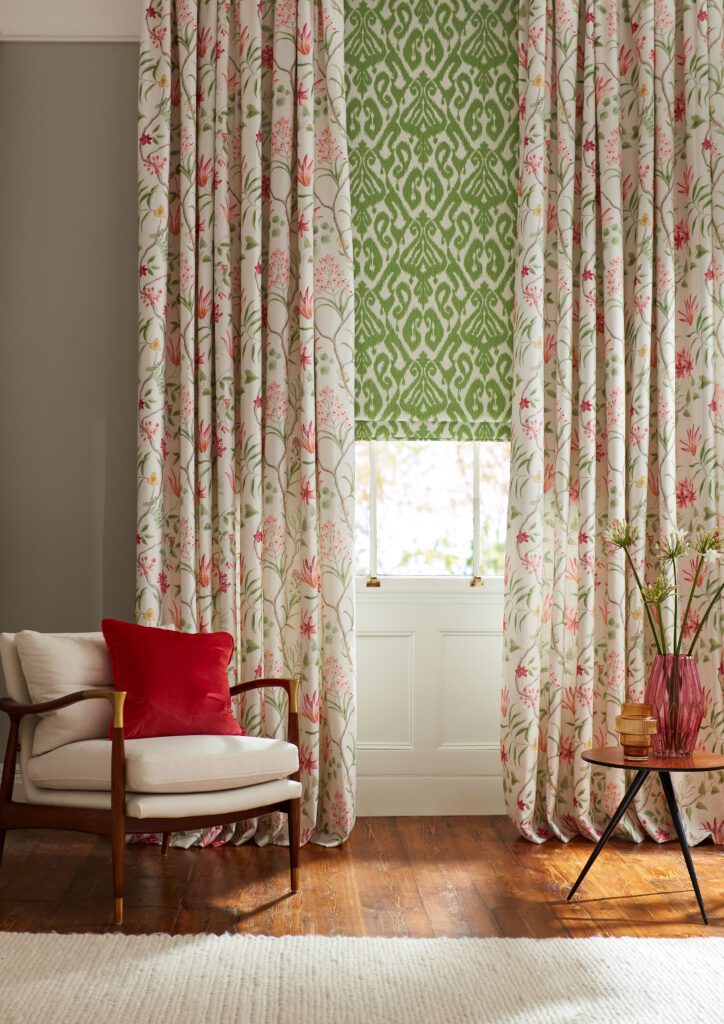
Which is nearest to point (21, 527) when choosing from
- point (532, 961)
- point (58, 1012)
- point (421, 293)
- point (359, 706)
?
point (359, 706)

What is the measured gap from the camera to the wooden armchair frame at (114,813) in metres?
2.87

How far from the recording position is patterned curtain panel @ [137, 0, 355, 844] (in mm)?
3795

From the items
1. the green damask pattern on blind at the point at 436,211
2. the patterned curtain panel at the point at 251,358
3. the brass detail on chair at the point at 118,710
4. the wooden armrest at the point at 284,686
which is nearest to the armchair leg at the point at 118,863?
the brass detail on chair at the point at 118,710

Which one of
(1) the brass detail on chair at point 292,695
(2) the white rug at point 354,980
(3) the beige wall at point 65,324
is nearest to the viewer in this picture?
(2) the white rug at point 354,980

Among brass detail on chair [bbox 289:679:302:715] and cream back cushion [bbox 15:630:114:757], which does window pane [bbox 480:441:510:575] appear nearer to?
brass detail on chair [bbox 289:679:302:715]

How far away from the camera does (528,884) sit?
328 centimetres

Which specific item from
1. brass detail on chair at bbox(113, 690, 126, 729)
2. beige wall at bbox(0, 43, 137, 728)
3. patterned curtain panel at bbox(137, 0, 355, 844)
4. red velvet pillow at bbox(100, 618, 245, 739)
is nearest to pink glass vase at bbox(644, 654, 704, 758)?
patterned curtain panel at bbox(137, 0, 355, 844)

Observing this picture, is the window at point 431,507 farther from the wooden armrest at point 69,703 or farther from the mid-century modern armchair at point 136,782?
the wooden armrest at point 69,703

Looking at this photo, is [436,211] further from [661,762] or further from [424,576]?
[661,762]

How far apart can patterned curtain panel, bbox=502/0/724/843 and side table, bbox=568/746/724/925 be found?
711mm

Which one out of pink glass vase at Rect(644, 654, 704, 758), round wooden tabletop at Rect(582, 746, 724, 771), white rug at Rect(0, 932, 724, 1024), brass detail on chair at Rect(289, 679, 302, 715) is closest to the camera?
white rug at Rect(0, 932, 724, 1024)

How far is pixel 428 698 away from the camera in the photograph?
4.17 meters

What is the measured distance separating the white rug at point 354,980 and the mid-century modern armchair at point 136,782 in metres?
0.32

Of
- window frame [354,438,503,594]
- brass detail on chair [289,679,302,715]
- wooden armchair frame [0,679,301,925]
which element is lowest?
wooden armchair frame [0,679,301,925]
